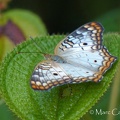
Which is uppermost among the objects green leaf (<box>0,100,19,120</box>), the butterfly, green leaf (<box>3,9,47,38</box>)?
green leaf (<box>3,9,47,38</box>)

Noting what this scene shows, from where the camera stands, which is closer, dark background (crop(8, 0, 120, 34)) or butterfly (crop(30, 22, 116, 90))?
butterfly (crop(30, 22, 116, 90))

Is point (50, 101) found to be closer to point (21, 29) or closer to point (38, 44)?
point (38, 44)

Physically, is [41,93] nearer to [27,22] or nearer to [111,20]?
[27,22]

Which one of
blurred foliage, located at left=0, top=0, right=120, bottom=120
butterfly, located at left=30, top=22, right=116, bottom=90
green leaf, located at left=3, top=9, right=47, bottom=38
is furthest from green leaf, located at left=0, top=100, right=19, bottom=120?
blurred foliage, located at left=0, top=0, right=120, bottom=120

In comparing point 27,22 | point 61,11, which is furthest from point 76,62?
point 61,11

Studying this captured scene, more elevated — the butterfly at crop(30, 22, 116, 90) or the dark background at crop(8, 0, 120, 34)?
the dark background at crop(8, 0, 120, 34)

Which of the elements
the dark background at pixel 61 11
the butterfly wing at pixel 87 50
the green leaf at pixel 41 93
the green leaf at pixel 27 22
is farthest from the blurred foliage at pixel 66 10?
the green leaf at pixel 41 93

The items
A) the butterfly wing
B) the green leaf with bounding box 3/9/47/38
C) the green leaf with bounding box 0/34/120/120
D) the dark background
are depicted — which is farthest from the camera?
the dark background

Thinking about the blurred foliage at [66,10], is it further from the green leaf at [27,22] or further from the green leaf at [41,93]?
the green leaf at [41,93]

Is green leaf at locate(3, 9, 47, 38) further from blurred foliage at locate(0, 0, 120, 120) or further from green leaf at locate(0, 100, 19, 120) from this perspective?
green leaf at locate(0, 100, 19, 120)
